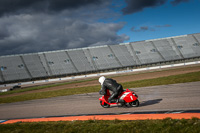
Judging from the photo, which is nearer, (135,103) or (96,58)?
(135,103)

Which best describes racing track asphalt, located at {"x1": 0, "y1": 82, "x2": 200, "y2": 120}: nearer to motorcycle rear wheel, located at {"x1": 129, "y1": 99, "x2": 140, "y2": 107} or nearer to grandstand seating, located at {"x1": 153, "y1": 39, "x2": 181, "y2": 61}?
motorcycle rear wheel, located at {"x1": 129, "y1": 99, "x2": 140, "y2": 107}

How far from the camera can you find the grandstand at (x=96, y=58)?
5497 centimetres

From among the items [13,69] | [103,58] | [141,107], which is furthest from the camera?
[103,58]

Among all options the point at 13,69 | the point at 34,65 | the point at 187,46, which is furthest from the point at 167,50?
the point at 13,69

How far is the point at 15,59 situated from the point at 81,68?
22310 millimetres

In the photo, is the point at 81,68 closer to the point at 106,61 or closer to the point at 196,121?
the point at 106,61

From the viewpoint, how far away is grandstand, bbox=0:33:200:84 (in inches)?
2164

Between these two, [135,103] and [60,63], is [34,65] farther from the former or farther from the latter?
[135,103]

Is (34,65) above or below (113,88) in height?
above

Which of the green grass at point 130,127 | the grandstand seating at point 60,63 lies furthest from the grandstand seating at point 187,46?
the green grass at point 130,127

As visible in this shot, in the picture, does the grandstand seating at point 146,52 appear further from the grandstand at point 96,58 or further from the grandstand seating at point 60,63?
the grandstand seating at point 60,63

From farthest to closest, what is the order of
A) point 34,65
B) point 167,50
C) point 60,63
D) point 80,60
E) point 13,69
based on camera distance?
point 167,50 → point 80,60 → point 60,63 → point 34,65 → point 13,69

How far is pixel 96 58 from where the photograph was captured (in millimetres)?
62000

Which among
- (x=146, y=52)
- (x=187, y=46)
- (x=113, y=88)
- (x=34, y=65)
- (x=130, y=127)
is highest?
(x=187, y=46)
